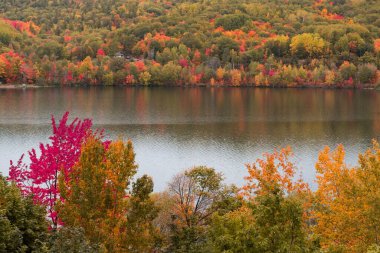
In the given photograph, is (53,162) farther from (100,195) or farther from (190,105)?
(190,105)

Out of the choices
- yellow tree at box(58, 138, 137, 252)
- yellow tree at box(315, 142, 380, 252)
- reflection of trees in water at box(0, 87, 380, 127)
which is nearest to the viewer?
yellow tree at box(58, 138, 137, 252)

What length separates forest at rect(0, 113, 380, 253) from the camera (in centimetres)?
1565

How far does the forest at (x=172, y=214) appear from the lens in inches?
616

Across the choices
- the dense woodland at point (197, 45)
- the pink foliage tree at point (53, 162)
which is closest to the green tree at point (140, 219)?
the pink foliage tree at point (53, 162)

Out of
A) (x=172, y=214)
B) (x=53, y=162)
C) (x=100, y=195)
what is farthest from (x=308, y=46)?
(x=100, y=195)

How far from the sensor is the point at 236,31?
168 metres

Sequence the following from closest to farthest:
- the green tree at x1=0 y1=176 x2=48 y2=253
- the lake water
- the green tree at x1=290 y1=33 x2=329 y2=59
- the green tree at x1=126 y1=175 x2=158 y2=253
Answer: the green tree at x1=0 y1=176 x2=48 y2=253, the green tree at x1=126 y1=175 x2=158 y2=253, the lake water, the green tree at x1=290 y1=33 x2=329 y2=59

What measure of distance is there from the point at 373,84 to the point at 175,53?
195 feet

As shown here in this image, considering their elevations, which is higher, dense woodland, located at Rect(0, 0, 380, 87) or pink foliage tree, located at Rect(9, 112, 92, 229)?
dense woodland, located at Rect(0, 0, 380, 87)

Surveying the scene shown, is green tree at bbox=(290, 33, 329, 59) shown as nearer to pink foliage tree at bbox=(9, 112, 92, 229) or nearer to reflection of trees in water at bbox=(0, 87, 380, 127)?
reflection of trees in water at bbox=(0, 87, 380, 127)

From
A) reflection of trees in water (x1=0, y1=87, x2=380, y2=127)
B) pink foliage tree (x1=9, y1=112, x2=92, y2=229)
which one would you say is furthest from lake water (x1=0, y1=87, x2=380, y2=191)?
pink foliage tree (x1=9, y1=112, x2=92, y2=229)

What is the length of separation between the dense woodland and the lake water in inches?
730

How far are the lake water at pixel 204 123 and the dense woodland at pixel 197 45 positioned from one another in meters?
18.5

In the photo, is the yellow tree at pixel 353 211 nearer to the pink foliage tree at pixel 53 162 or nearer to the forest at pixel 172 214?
the forest at pixel 172 214
